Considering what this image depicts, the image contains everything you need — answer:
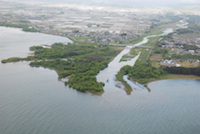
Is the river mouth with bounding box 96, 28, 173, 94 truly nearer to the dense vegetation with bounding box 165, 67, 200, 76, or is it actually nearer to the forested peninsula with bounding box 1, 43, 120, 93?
the forested peninsula with bounding box 1, 43, 120, 93

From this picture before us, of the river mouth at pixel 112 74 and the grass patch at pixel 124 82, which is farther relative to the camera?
the river mouth at pixel 112 74

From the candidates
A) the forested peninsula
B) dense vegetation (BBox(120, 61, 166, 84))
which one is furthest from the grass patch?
the forested peninsula

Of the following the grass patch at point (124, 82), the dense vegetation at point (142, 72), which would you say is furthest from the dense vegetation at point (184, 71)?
the grass patch at point (124, 82)

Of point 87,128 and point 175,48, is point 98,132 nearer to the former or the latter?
point 87,128

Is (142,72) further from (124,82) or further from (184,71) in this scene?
(184,71)

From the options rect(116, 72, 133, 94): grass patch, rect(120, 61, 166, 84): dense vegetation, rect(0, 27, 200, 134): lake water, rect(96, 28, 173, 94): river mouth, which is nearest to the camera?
rect(0, 27, 200, 134): lake water

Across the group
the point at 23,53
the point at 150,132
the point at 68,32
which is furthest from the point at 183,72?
the point at 68,32

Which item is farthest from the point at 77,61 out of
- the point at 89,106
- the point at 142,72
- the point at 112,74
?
the point at 89,106

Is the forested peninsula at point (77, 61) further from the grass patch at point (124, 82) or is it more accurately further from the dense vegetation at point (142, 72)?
the dense vegetation at point (142, 72)
